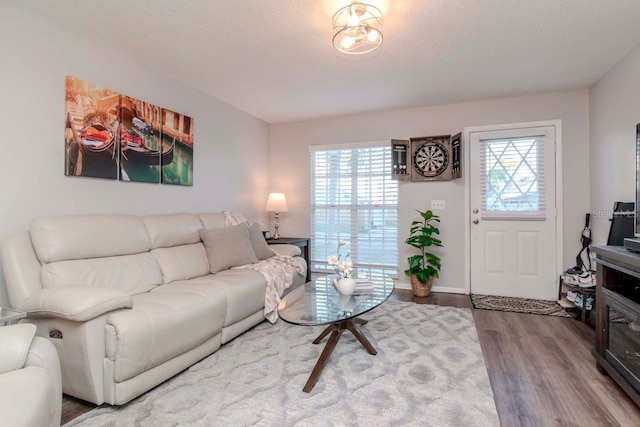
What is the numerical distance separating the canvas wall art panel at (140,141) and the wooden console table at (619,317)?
349cm

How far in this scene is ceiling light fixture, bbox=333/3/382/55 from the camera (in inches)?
79.2

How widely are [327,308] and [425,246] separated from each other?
2218 millimetres

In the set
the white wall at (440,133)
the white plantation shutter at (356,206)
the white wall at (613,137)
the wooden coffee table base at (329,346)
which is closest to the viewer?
the wooden coffee table base at (329,346)

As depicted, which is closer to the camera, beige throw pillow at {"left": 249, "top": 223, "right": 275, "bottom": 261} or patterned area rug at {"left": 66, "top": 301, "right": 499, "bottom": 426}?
patterned area rug at {"left": 66, "top": 301, "right": 499, "bottom": 426}

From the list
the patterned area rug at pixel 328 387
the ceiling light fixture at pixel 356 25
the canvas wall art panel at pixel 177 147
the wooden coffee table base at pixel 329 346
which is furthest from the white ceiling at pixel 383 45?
the patterned area rug at pixel 328 387

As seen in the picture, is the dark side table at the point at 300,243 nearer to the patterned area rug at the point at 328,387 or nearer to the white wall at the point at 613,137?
the patterned area rug at the point at 328,387

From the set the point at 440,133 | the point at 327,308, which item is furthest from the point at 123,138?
the point at 440,133

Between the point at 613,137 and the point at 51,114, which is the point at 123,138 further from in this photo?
the point at 613,137

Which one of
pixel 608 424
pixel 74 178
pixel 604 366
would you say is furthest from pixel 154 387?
pixel 604 366

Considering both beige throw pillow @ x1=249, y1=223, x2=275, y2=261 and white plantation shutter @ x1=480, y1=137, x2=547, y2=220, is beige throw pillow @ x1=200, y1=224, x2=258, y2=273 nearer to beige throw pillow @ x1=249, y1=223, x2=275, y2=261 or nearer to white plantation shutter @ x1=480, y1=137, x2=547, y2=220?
beige throw pillow @ x1=249, y1=223, x2=275, y2=261

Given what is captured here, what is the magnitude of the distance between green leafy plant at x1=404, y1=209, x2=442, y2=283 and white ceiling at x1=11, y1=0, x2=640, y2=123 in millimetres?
1504

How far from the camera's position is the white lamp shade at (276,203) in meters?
4.46

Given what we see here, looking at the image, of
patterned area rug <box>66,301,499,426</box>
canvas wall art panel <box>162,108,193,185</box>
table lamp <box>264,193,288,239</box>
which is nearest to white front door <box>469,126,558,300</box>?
patterned area rug <box>66,301,499,426</box>

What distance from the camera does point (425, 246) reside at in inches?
153
